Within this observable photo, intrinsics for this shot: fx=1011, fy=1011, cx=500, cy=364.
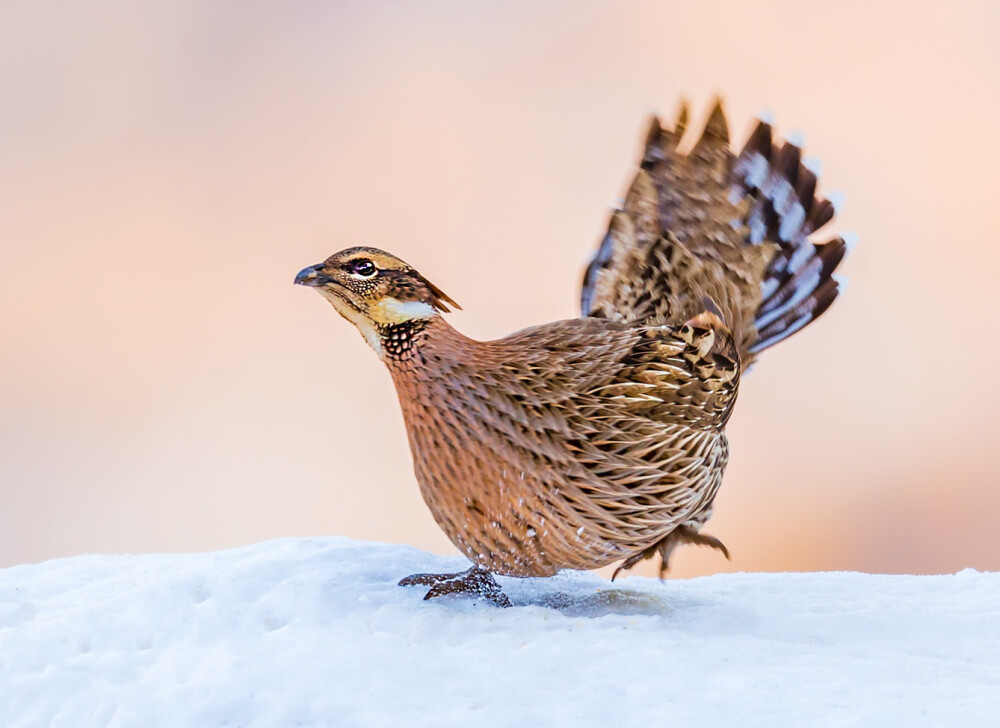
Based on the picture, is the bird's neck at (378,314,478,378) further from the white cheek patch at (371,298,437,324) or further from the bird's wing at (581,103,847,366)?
the bird's wing at (581,103,847,366)

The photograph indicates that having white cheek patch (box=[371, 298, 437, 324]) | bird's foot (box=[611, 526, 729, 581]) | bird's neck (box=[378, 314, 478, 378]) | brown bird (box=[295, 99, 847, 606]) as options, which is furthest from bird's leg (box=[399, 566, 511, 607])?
white cheek patch (box=[371, 298, 437, 324])

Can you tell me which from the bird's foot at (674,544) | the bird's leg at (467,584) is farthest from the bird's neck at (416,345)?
the bird's foot at (674,544)

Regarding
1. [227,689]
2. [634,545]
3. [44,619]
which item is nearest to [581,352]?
[634,545]

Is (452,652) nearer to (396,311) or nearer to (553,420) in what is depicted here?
(553,420)

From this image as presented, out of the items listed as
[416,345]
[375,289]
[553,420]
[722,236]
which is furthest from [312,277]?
[722,236]

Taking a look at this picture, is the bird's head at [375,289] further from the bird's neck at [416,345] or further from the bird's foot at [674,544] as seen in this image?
the bird's foot at [674,544]

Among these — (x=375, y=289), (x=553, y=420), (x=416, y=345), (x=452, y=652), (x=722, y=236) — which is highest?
(x=722, y=236)
